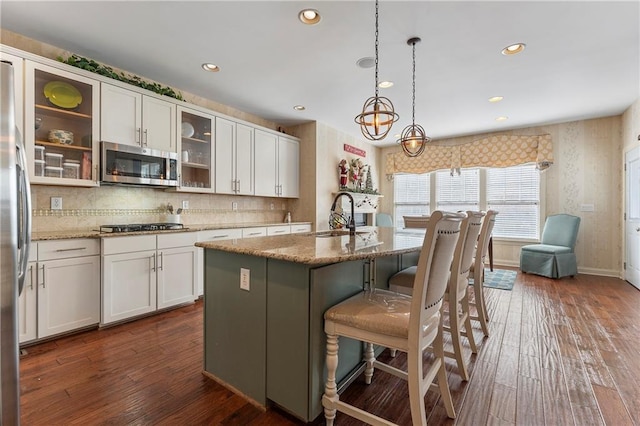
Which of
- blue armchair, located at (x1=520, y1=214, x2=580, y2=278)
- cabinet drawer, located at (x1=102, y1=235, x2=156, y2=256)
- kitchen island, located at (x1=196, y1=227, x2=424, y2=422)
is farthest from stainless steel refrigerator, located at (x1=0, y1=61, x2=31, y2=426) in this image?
blue armchair, located at (x1=520, y1=214, x2=580, y2=278)

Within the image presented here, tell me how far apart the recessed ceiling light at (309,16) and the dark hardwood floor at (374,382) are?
2.68 m

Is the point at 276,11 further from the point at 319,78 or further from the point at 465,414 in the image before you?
the point at 465,414

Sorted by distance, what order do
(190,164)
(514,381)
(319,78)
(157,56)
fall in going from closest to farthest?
(514,381)
(157,56)
(319,78)
(190,164)

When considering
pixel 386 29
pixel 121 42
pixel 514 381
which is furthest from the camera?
pixel 121 42

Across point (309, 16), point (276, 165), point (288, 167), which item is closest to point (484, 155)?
Answer: point (288, 167)

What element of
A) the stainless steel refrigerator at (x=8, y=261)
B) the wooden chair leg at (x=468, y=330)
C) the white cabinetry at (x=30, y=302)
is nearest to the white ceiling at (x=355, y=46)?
the stainless steel refrigerator at (x=8, y=261)

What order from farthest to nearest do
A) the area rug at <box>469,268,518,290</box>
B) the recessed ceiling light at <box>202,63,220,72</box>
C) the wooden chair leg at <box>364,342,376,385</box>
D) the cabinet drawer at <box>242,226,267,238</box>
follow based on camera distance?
the area rug at <box>469,268,518,290</box> < the cabinet drawer at <box>242,226,267,238</box> < the recessed ceiling light at <box>202,63,220,72</box> < the wooden chair leg at <box>364,342,376,385</box>

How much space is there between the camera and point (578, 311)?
10.7ft

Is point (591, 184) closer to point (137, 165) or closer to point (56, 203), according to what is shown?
point (137, 165)

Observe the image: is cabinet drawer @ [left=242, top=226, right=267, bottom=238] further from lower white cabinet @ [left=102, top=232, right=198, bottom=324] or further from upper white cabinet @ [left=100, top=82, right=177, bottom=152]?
upper white cabinet @ [left=100, top=82, right=177, bottom=152]

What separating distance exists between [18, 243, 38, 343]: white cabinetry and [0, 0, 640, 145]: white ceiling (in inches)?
75.0

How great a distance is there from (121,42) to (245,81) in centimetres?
126

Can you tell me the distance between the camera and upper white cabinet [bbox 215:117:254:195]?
4.05 m

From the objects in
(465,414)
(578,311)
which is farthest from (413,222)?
(465,414)
